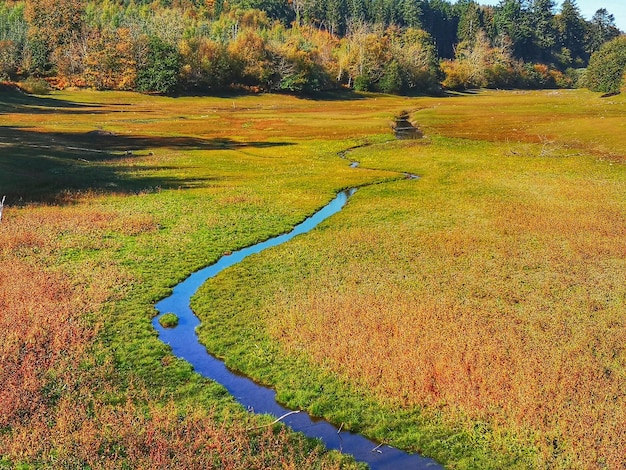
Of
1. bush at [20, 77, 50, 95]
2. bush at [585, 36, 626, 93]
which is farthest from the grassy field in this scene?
bush at [585, 36, 626, 93]

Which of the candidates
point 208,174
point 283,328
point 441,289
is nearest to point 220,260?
point 283,328

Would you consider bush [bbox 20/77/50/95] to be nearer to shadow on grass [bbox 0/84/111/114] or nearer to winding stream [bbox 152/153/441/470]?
shadow on grass [bbox 0/84/111/114]

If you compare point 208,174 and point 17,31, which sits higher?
point 17,31

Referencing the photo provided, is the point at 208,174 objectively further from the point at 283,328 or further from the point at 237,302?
the point at 283,328

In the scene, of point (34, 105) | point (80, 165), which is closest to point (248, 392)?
point (80, 165)

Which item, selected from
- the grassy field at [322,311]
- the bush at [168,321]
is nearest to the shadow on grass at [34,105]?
the grassy field at [322,311]

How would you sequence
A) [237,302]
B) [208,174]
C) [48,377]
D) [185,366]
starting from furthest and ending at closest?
[208,174]
[237,302]
[185,366]
[48,377]

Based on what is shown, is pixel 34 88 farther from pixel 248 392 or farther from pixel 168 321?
pixel 248 392
